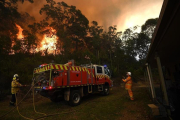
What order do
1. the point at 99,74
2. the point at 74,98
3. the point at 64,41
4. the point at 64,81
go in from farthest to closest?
the point at 64,41 → the point at 99,74 → the point at 74,98 → the point at 64,81

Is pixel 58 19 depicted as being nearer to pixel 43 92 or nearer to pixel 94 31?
pixel 94 31

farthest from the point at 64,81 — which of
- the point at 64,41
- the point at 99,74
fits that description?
the point at 64,41

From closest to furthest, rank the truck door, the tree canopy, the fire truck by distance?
1. the fire truck
2. the truck door
3. the tree canopy

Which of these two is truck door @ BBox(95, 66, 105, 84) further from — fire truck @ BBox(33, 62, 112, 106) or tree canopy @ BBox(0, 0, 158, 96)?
tree canopy @ BBox(0, 0, 158, 96)

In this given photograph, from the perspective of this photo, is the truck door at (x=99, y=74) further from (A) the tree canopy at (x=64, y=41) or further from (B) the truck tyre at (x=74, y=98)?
(A) the tree canopy at (x=64, y=41)

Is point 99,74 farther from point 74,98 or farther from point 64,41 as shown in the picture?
point 64,41

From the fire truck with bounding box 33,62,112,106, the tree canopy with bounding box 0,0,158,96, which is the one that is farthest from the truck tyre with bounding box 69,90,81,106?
the tree canopy with bounding box 0,0,158,96

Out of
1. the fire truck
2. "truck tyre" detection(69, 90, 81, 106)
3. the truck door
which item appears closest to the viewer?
the fire truck

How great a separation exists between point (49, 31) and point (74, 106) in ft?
92.2

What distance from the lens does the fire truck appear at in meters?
5.70

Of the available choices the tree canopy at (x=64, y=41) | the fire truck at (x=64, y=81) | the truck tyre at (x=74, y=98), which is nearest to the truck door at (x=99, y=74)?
the fire truck at (x=64, y=81)

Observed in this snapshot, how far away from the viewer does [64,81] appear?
20.0 feet

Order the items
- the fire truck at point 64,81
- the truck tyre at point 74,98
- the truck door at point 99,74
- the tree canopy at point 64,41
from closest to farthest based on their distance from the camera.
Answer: the fire truck at point 64,81 < the truck tyre at point 74,98 < the truck door at point 99,74 < the tree canopy at point 64,41

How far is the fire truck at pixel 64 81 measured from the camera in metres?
5.70
